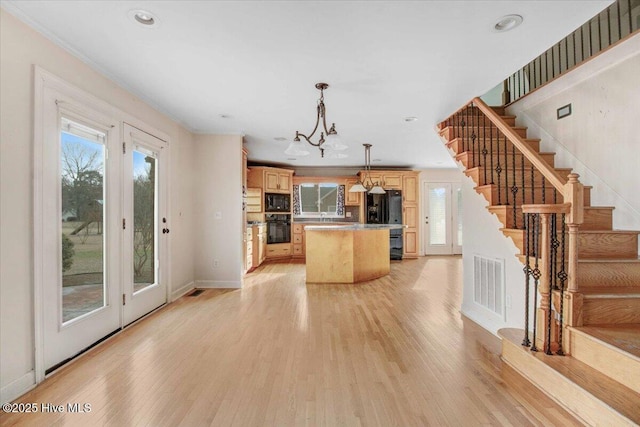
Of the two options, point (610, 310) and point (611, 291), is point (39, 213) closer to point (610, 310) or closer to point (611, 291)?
point (610, 310)

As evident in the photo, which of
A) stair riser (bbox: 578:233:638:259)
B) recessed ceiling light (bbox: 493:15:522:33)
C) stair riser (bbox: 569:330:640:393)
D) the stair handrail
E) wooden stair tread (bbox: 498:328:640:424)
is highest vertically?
recessed ceiling light (bbox: 493:15:522:33)

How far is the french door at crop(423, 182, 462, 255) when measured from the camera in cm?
843

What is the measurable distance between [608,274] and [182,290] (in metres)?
4.76

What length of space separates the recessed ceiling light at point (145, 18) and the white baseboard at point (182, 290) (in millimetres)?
3256

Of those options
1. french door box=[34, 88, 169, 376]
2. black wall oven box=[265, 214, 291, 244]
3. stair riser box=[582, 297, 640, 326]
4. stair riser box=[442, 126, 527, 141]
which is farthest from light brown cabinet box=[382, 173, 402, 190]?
stair riser box=[582, 297, 640, 326]

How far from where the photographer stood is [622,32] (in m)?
2.85

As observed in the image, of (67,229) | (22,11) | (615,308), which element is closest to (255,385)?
(67,229)

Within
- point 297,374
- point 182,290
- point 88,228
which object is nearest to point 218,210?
point 182,290

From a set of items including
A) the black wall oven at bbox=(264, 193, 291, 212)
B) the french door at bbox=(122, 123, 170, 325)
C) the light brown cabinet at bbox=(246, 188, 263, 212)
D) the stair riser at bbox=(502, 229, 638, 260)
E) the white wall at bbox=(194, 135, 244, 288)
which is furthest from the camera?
the black wall oven at bbox=(264, 193, 291, 212)

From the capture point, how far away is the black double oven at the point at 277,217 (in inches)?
292

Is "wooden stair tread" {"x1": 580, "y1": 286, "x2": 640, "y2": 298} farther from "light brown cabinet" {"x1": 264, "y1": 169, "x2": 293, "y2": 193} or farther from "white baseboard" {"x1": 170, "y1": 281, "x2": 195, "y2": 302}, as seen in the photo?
"light brown cabinet" {"x1": 264, "y1": 169, "x2": 293, "y2": 193}

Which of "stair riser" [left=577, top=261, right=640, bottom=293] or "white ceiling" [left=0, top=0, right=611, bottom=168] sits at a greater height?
"white ceiling" [left=0, top=0, right=611, bottom=168]

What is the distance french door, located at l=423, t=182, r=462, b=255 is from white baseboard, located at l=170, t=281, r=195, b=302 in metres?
6.12

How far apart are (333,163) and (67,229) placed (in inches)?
240
